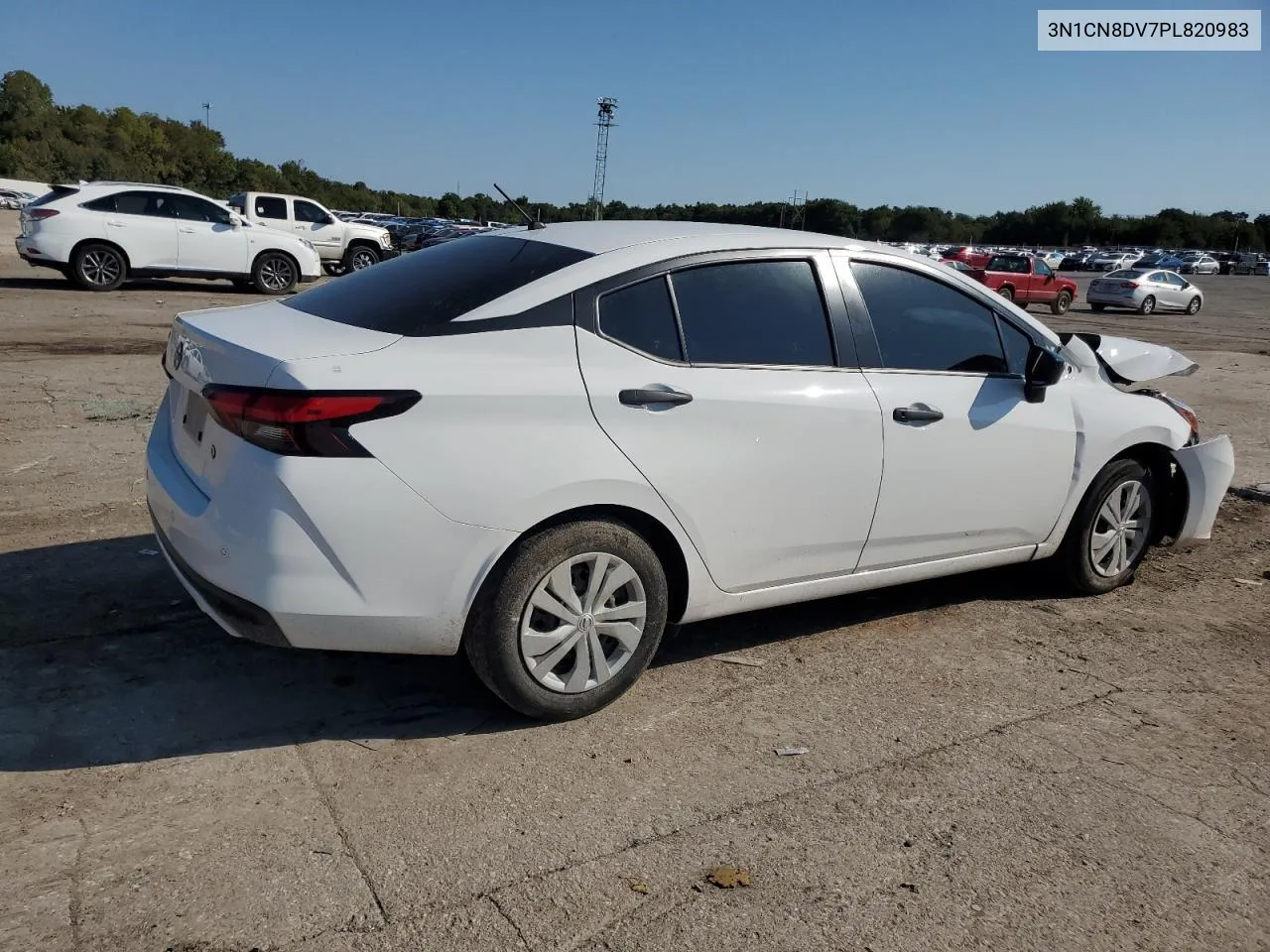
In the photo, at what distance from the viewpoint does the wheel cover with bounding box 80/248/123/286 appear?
57.5 feet

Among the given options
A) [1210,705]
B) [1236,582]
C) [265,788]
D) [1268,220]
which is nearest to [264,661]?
[265,788]

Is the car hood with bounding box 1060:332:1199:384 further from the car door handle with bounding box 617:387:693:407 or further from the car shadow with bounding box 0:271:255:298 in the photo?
the car shadow with bounding box 0:271:255:298

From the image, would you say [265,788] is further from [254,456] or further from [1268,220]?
[1268,220]

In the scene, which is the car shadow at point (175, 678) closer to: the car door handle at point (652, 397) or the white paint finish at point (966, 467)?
the white paint finish at point (966, 467)

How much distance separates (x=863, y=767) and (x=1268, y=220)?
148728 mm

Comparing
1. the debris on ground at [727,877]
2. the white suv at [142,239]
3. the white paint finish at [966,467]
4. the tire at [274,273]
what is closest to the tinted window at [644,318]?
the white paint finish at [966,467]

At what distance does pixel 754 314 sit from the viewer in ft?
13.3

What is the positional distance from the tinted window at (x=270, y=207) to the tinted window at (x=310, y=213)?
0.38 m

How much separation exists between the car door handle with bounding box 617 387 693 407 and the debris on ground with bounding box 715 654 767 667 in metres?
1.19

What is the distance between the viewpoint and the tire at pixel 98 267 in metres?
17.4

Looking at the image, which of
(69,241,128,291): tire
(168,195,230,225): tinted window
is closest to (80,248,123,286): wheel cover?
(69,241,128,291): tire

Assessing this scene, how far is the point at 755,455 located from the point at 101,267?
664 inches

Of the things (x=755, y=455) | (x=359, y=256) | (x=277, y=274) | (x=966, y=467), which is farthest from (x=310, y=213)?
(x=755, y=455)

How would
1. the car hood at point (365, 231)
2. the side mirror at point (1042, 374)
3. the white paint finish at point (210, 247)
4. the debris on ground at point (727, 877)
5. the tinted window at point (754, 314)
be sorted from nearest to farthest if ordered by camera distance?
the debris on ground at point (727, 877)
the tinted window at point (754, 314)
the side mirror at point (1042, 374)
the white paint finish at point (210, 247)
the car hood at point (365, 231)
